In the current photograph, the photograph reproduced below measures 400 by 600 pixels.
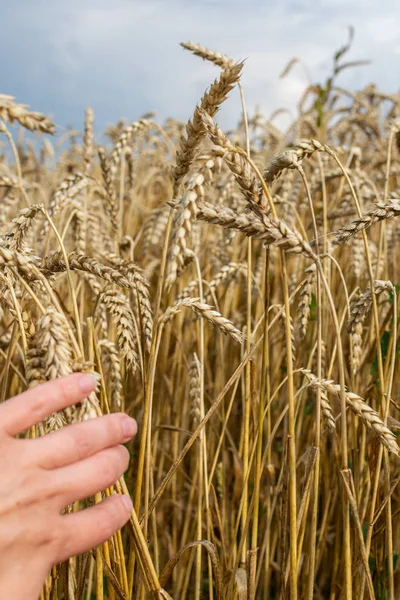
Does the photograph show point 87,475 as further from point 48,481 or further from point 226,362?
point 226,362

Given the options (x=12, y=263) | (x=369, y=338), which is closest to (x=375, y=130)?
(x=369, y=338)

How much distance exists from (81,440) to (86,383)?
0.06 metres

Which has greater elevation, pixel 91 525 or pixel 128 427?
pixel 128 427

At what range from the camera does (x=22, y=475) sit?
0.68 metres

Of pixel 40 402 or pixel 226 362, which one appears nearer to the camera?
pixel 40 402

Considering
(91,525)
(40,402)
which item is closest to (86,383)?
(40,402)

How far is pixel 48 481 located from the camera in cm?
68

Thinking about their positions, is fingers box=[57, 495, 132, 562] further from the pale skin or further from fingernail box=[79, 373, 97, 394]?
fingernail box=[79, 373, 97, 394]

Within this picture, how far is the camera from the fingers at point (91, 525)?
0.71m

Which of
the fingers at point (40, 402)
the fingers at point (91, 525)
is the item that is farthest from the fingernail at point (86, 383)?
the fingers at point (91, 525)

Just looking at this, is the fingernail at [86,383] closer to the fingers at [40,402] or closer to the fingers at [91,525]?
the fingers at [40,402]

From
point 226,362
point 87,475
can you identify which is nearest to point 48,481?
point 87,475

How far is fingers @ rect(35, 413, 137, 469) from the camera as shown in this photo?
0.69 metres

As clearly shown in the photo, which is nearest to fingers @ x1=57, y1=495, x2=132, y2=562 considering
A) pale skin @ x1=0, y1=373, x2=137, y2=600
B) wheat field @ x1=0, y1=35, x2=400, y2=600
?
pale skin @ x1=0, y1=373, x2=137, y2=600
